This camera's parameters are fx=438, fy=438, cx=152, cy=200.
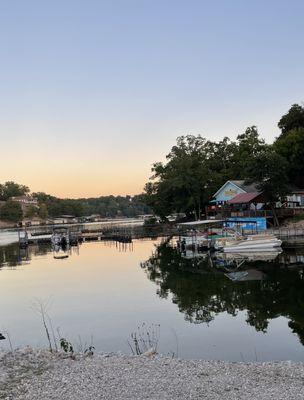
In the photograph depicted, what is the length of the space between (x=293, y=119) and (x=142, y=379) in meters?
71.6

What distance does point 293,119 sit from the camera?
76875mm

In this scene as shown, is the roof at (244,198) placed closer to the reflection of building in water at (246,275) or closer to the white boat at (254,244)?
the white boat at (254,244)

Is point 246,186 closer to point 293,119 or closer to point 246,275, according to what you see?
point 293,119

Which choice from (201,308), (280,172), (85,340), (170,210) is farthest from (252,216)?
(85,340)

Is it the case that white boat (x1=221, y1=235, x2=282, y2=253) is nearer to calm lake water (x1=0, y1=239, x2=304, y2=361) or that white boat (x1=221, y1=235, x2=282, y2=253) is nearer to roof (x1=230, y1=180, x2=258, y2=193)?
calm lake water (x1=0, y1=239, x2=304, y2=361)

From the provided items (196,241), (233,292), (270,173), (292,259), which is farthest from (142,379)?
(270,173)

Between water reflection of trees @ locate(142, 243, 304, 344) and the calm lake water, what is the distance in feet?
0.16

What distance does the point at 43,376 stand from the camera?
43.3 ft

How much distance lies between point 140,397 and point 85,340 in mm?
8950

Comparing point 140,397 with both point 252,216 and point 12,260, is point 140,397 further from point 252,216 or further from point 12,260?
point 252,216

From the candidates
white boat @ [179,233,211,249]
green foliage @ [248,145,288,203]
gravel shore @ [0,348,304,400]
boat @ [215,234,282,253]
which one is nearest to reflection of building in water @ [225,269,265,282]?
boat @ [215,234,282,253]

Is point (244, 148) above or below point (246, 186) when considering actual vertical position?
above

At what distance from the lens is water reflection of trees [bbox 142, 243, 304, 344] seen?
73.5ft

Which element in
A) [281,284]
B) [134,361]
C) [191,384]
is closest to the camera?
[191,384]
